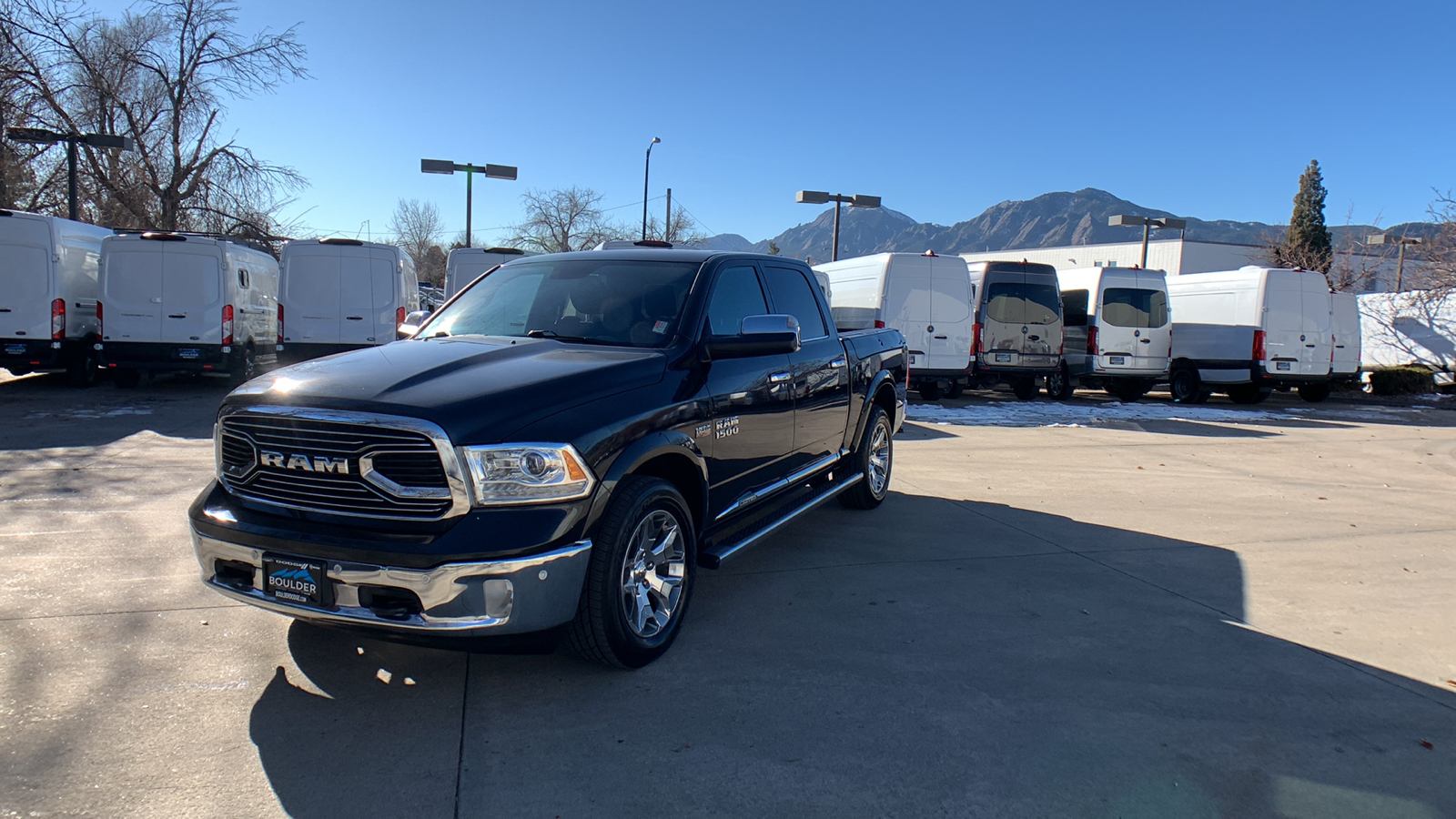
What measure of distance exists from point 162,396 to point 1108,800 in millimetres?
14670

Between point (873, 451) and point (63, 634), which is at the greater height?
point (873, 451)

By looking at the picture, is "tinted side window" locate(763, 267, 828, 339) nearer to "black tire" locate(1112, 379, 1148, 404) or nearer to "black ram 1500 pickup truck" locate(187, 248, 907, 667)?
"black ram 1500 pickup truck" locate(187, 248, 907, 667)

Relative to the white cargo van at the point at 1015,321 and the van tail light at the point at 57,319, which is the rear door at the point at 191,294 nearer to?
the van tail light at the point at 57,319

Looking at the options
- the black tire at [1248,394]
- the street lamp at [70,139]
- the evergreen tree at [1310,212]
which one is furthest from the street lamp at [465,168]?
the evergreen tree at [1310,212]

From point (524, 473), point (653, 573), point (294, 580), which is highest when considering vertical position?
point (524, 473)

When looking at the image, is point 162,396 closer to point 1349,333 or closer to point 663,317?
point 663,317

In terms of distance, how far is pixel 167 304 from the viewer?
45.7 ft

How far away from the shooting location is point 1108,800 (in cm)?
292

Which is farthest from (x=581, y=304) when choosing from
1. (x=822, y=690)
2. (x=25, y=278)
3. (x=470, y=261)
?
(x=25, y=278)

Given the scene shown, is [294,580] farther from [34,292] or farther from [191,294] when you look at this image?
[34,292]

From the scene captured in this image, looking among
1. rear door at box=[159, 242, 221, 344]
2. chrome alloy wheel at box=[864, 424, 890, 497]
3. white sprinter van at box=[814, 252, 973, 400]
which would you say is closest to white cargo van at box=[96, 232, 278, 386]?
rear door at box=[159, 242, 221, 344]

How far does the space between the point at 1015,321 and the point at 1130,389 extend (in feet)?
12.2

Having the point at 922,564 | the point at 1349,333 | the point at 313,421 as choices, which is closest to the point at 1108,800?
the point at 922,564

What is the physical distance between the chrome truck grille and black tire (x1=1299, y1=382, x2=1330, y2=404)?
2039cm
